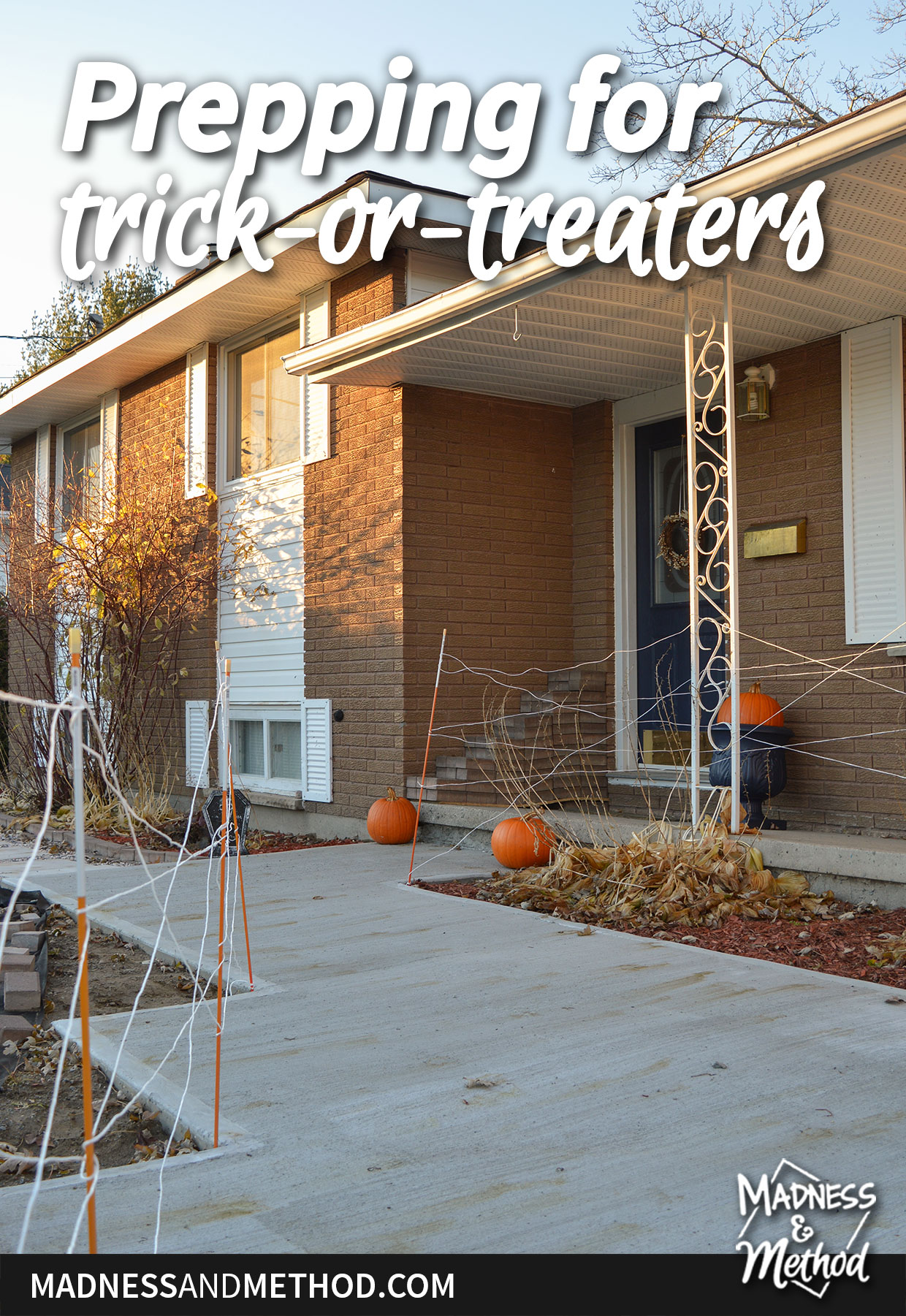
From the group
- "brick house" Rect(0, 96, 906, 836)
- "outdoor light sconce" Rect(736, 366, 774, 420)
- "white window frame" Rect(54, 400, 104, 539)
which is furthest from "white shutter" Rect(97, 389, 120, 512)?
A: "outdoor light sconce" Rect(736, 366, 774, 420)

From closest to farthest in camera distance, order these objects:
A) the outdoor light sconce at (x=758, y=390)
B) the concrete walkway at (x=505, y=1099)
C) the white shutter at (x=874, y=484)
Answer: the concrete walkway at (x=505, y=1099) → the white shutter at (x=874, y=484) → the outdoor light sconce at (x=758, y=390)

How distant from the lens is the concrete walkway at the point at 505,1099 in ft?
8.41

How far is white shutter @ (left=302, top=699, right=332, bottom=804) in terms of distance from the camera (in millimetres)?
9703

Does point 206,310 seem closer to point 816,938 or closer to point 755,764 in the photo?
point 755,764

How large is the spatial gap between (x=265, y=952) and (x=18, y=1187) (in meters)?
2.43

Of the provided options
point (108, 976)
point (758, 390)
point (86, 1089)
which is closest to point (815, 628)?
point (758, 390)

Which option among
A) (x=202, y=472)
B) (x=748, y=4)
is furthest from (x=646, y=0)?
(x=202, y=472)

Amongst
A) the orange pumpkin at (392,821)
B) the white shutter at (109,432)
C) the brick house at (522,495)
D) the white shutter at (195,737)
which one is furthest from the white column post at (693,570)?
the white shutter at (109,432)

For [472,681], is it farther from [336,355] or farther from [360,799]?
[336,355]

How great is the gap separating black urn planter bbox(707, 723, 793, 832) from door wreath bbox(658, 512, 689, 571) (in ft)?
6.54

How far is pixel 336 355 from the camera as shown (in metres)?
8.36

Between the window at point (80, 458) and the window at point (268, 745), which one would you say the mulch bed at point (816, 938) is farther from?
the window at point (80, 458)

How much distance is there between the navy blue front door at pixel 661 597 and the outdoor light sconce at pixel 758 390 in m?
0.99
